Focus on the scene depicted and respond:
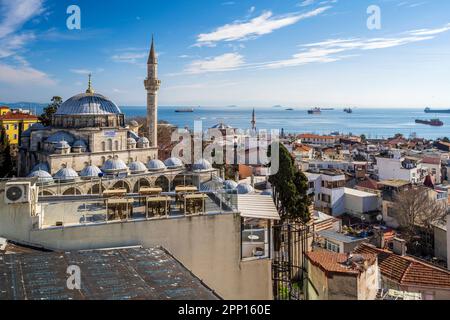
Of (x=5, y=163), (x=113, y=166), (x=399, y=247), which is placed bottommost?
(x=399, y=247)

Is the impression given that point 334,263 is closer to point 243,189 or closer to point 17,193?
point 17,193

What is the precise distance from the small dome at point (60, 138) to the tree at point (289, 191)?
10934 mm

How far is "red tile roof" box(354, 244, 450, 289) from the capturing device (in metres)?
9.76

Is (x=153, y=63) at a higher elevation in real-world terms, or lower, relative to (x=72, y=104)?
higher

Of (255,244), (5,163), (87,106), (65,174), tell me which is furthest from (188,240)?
(5,163)

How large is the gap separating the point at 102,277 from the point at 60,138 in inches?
724

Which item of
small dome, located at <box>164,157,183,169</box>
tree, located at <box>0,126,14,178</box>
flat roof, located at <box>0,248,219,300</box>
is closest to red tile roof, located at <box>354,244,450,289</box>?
flat roof, located at <box>0,248,219,300</box>

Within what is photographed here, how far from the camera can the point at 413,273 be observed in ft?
33.6

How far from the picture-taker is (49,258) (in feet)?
19.0

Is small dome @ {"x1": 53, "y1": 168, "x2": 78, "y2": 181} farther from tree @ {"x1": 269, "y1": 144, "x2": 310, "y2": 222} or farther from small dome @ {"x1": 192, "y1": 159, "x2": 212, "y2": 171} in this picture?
tree @ {"x1": 269, "y1": 144, "x2": 310, "y2": 222}

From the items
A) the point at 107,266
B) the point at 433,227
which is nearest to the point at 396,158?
the point at 433,227

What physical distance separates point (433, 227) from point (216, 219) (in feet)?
48.5
